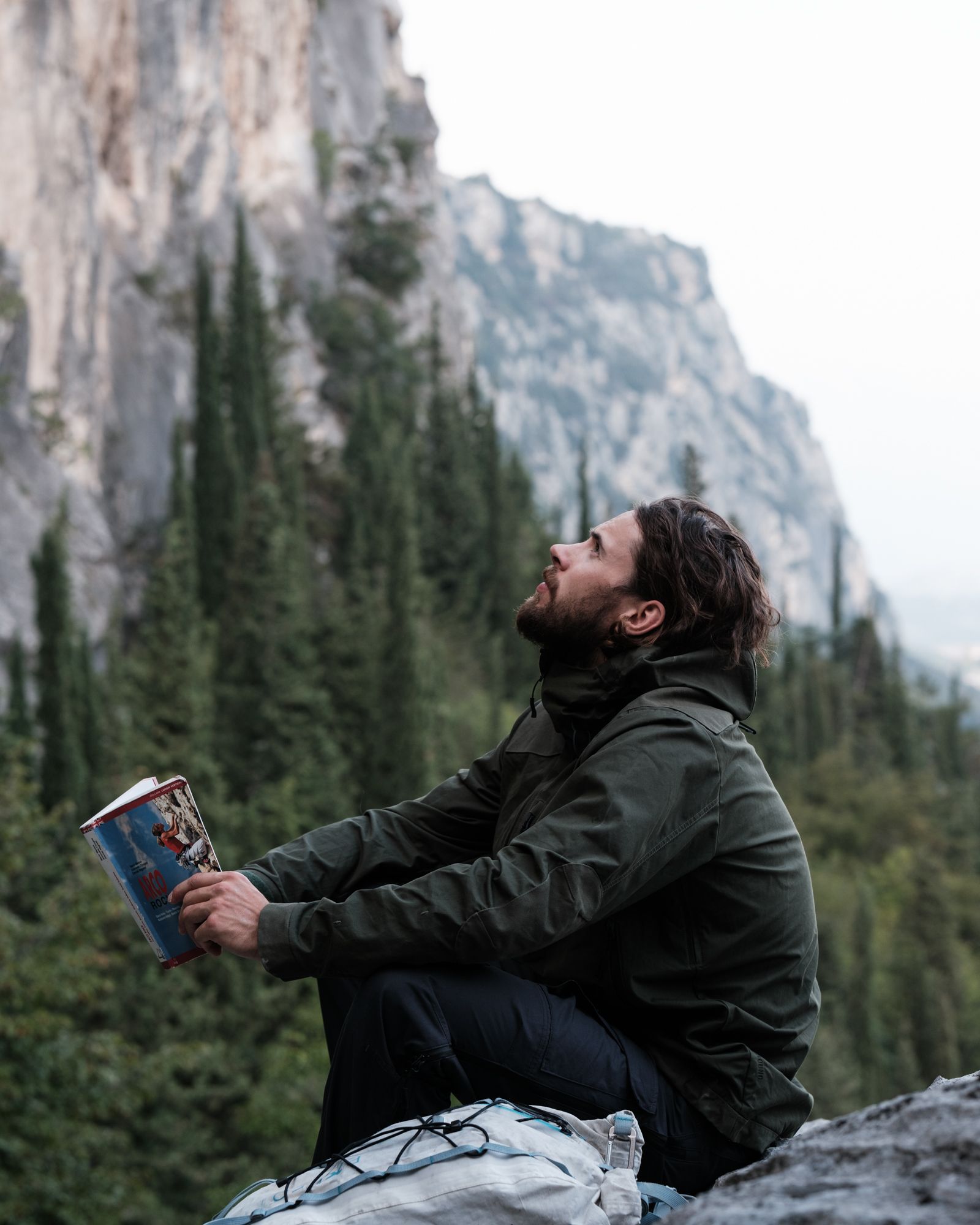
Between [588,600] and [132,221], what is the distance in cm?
4311

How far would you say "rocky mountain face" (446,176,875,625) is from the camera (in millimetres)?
167875

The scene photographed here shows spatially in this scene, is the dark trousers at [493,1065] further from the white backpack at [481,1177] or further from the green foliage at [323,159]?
the green foliage at [323,159]

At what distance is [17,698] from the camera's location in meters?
29.0

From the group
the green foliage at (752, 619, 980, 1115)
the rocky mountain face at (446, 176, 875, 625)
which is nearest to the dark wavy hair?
the green foliage at (752, 619, 980, 1115)

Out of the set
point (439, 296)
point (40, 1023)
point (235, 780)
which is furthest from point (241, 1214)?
point (439, 296)

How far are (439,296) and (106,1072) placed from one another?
58561 mm

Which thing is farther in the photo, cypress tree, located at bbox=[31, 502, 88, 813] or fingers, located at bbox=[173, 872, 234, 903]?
cypress tree, located at bbox=[31, 502, 88, 813]

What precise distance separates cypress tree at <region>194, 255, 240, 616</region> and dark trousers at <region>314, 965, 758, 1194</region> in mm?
35157

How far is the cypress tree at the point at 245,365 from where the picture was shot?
42.2 metres

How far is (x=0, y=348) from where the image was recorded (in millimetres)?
32500

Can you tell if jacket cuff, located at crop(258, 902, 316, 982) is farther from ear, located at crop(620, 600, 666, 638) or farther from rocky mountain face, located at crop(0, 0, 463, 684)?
rocky mountain face, located at crop(0, 0, 463, 684)

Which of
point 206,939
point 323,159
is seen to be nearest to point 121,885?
point 206,939

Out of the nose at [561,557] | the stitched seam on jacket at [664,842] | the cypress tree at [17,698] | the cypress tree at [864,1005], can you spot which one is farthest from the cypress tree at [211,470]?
the stitched seam on jacket at [664,842]

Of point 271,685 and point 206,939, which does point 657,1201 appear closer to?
point 206,939
